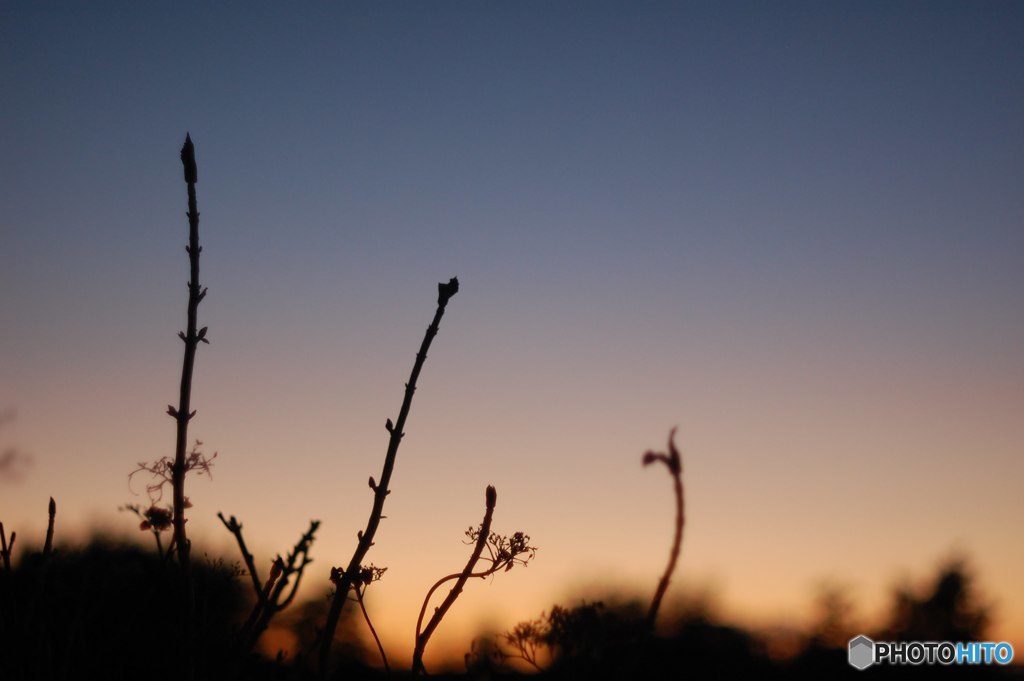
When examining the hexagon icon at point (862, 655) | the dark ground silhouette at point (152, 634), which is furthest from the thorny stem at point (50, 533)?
the hexagon icon at point (862, 655)

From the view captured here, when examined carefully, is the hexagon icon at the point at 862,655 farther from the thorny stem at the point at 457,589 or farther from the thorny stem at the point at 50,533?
the thorny stem at the point at 50,533

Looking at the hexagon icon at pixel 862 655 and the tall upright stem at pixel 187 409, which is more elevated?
the tall upright stem at pixel 187 409

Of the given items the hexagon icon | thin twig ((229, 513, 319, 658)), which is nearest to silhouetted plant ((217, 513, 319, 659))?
thin twig ((229, 513, 319, 658))

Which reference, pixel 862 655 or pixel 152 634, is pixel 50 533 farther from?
pixel 862 655

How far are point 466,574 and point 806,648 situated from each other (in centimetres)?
1432

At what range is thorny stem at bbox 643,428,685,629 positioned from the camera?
5.95ft

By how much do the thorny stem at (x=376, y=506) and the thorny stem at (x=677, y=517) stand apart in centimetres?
100

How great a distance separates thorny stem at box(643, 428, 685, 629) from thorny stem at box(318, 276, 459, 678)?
999mm

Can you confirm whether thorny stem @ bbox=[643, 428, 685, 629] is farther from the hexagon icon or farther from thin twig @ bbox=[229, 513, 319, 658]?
the hexagon icon

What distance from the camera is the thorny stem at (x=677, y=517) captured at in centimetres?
181

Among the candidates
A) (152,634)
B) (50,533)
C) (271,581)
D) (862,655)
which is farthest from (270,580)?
(862,655)

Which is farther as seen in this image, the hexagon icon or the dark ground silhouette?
the hexagon icon

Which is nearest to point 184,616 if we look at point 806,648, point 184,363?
point 184,363

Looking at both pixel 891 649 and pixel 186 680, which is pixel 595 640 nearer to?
pixel 186 680
